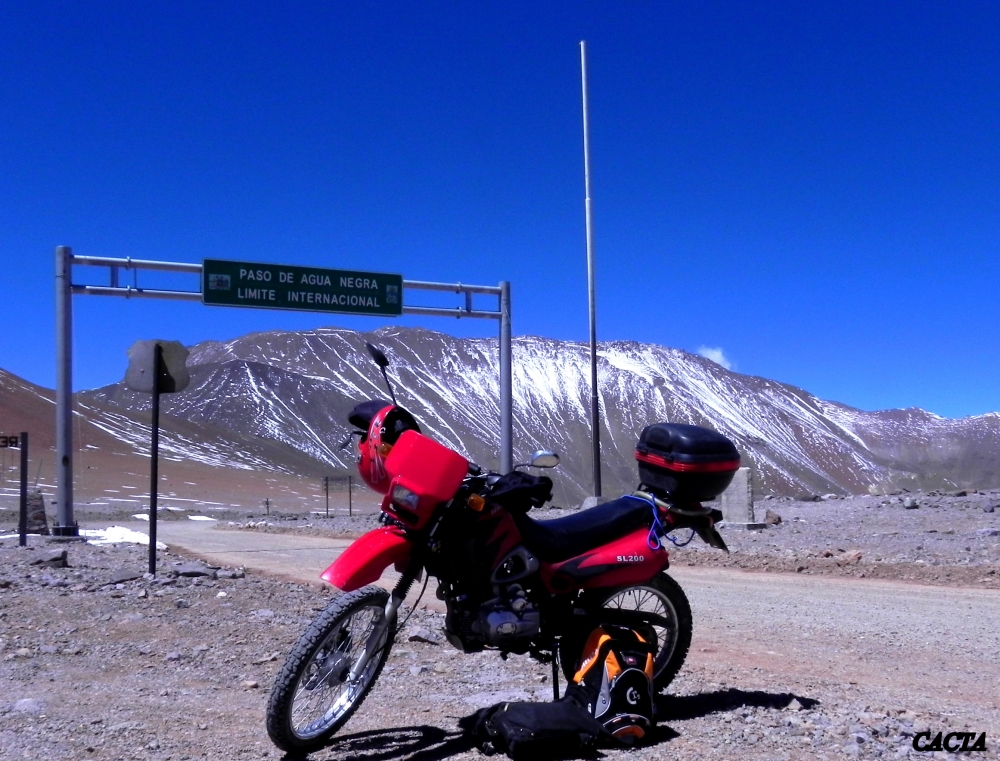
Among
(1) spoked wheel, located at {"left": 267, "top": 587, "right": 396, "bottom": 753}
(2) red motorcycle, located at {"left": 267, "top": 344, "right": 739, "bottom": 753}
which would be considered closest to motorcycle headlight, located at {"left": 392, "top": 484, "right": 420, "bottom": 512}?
(2) red motorcycle, located at {"left": 267, "top": 344, "right": 739, "bottom": 753}

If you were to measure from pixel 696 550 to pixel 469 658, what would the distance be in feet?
27.2

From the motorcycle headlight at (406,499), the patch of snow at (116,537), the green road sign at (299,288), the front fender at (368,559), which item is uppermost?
the green road sign at (299,288)

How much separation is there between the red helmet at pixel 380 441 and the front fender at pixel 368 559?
0.21m

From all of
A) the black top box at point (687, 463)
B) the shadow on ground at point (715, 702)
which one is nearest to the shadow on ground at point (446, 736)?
the shadow on ground at point (715, 702)

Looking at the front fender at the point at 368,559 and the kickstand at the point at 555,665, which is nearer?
the front fender at the point at 368,559

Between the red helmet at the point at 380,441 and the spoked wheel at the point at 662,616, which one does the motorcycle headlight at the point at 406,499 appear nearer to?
the red helmet at the point at 380,441

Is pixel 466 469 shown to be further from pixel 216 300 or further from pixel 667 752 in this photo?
pixel 216 300

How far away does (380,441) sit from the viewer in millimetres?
4445

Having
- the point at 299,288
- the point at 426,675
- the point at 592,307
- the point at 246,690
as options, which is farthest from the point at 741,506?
the point at 246,690

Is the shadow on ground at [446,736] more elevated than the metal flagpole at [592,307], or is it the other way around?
the metal flagpole at [592,307]

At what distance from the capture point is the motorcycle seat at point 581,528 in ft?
15.0

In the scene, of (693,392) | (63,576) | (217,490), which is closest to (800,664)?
(63,576)

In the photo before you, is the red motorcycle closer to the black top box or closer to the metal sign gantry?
the black top box

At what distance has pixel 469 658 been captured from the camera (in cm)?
629
